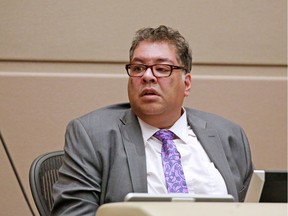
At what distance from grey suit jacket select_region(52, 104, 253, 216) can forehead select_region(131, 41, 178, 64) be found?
0.24m

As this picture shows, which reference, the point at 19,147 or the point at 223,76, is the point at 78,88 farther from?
the point at 223,76

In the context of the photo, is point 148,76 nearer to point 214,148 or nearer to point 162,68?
point 162,68

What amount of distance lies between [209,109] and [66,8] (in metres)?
1.06

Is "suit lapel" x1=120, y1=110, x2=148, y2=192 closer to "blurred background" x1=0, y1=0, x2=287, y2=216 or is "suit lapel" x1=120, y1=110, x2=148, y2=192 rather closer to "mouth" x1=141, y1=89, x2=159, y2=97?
"mouth" x1=141, y1=89, x2=159, y2=97

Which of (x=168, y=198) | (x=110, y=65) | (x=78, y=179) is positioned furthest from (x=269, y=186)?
(x=110, y=65)

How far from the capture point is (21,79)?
4.04 m

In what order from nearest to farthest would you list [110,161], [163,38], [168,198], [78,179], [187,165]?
[168,198], [78,179], [110,161], [187,165], [163,38]

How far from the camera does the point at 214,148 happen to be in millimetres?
3000

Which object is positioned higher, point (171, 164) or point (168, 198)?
point (168, 198)

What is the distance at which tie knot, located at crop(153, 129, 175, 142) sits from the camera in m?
2.96

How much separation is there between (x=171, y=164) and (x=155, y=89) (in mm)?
326

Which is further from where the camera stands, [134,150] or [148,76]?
[148,76]

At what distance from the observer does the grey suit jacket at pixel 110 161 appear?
2.64 metres

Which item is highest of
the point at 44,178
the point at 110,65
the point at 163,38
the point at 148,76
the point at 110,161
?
the point at 163,38
